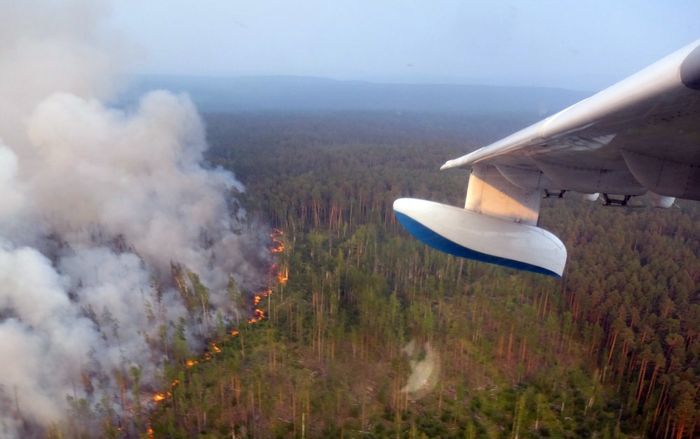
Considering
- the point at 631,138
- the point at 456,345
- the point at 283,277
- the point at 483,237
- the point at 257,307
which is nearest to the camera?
the point at 631,138

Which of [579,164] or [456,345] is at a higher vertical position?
[579,164]

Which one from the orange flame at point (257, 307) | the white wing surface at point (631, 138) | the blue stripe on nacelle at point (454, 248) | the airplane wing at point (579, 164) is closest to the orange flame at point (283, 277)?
the orange flame at point (257, 307)

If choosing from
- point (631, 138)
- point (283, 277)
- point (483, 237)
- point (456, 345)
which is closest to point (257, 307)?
point (283, 277)

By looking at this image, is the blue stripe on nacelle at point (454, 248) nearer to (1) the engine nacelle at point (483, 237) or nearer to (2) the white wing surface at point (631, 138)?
(1) the engine nacelle at point (483, 237)

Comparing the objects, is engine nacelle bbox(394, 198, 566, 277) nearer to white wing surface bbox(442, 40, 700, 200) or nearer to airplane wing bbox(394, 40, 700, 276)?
airplane wing bbox(394, 40, 700, 276)

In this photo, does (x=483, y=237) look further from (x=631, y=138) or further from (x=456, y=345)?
(x=456, y=345)

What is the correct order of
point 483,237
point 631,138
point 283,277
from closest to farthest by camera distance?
point 631,138 → point 483,237 → point 283,277

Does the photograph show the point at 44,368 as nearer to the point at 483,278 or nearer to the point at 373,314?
the point at 373,314
